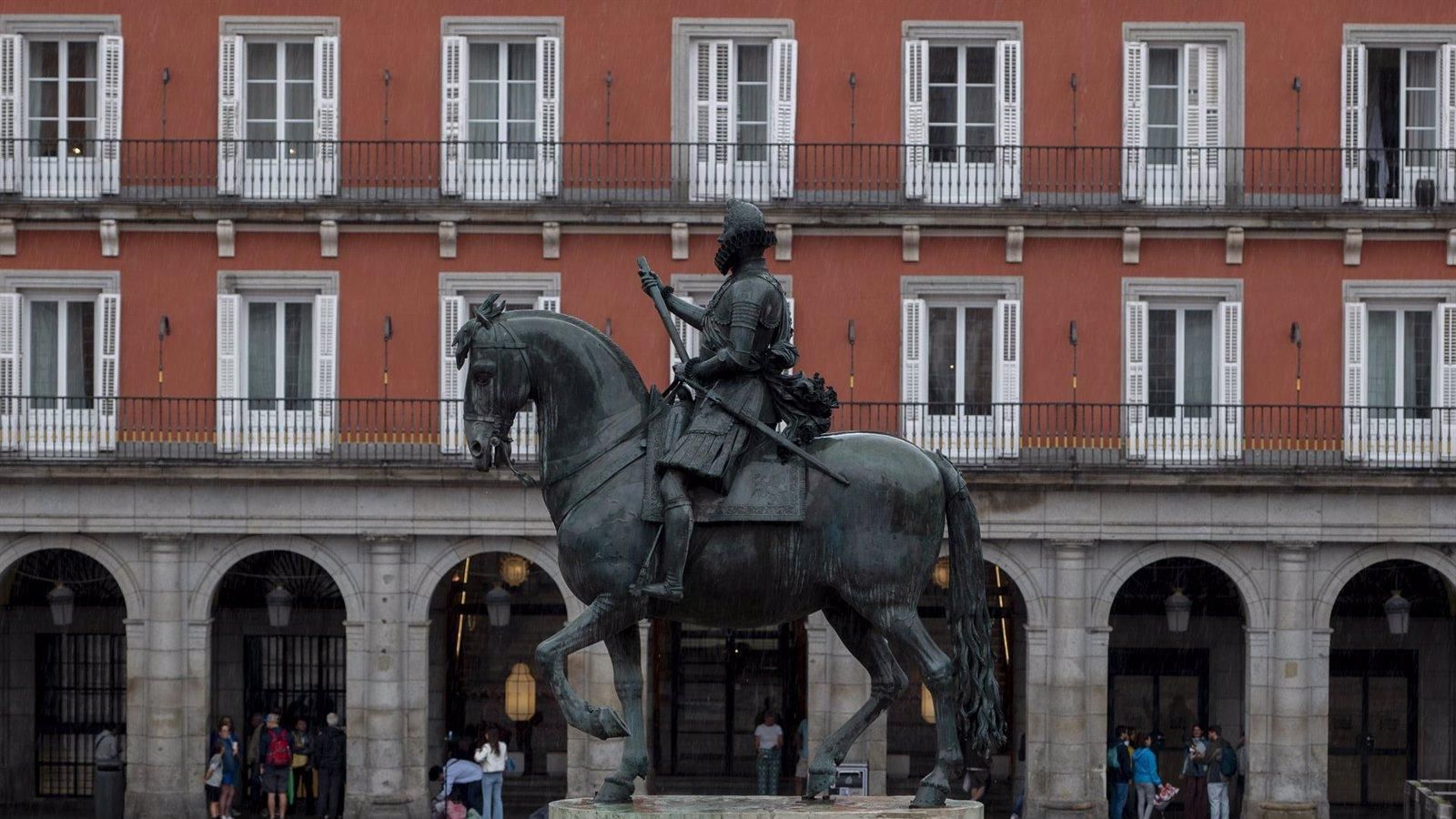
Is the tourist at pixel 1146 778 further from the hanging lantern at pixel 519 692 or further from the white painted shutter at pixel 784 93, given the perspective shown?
the hanging lantern at pixel 519 692

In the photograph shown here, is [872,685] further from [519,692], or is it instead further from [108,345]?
[519,692]

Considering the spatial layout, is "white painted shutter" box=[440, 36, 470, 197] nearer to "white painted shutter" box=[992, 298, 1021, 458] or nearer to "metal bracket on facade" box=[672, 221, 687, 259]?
"metal bracket on facade" box=[672, 221, 687, 259]

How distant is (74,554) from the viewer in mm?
41562

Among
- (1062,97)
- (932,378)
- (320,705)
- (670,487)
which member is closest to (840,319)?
(932,378)

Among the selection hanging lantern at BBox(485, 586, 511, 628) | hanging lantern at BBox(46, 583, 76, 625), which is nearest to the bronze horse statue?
hanging lantern at BBox(485, 586, 511, 628)

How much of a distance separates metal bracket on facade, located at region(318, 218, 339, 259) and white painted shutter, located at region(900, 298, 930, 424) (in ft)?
27.5

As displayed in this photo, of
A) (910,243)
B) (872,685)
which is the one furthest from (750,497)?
(910,243)

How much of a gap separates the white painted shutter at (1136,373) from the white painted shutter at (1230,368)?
110 centimetres

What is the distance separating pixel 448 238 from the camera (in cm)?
3909

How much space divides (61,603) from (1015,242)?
15439 millimetres

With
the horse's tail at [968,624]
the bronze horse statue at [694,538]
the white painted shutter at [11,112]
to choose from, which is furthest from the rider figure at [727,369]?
the white painted shutter at [11,112]

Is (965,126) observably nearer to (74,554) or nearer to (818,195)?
(818,195)

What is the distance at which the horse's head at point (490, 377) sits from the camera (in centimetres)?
1602

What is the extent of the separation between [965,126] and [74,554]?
1533 cm
